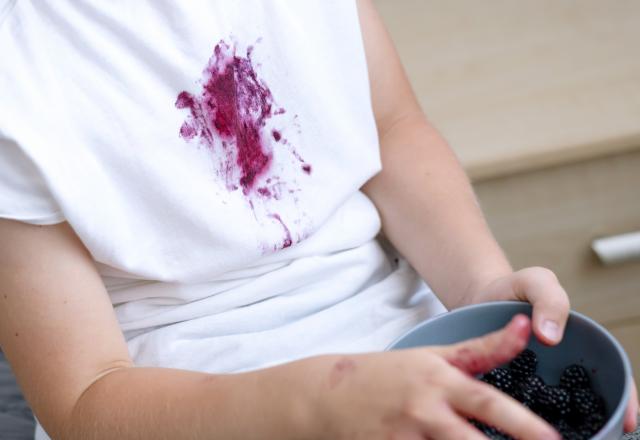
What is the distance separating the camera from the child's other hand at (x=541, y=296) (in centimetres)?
57

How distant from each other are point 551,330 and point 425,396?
142mm

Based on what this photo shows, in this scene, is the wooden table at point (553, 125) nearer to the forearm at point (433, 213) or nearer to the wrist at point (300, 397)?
the forearm at point (433, 213)

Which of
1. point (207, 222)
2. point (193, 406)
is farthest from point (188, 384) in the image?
point (207, 222)

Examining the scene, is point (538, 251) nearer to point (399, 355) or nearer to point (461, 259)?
point (461, 259)

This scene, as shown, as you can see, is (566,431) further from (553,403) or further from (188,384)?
(188,384)

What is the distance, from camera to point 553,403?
551 millimetres

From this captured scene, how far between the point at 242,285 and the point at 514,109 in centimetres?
46

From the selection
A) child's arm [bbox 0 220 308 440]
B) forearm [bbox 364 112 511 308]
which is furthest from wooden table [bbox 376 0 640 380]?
child's arm [bbox 0 220 308 440]

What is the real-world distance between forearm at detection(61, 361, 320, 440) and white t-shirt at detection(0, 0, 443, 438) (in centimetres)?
9

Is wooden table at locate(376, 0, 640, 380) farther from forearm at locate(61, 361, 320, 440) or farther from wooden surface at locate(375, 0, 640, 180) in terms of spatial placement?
forearm at locate(61, 361, 320, 440)

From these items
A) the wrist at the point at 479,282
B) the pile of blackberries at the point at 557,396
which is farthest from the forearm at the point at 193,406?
the wrist at the point at 479,282

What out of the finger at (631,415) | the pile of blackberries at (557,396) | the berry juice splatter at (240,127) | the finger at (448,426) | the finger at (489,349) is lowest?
the finger at (631,415)

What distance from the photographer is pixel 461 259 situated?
76 centimetres

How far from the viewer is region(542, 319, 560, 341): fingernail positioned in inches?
22.3
